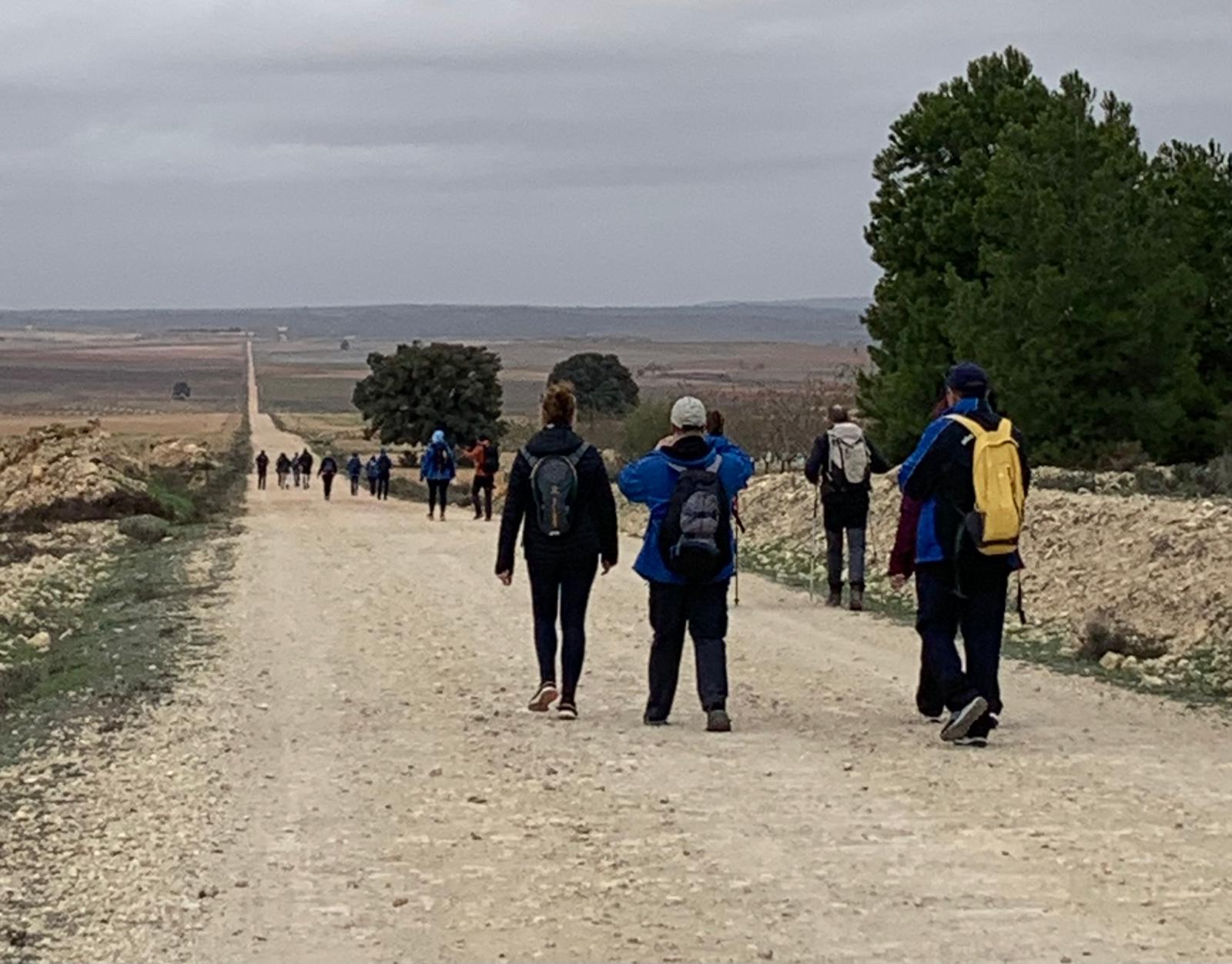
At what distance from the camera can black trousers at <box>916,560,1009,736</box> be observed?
11.1m

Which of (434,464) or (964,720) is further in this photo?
(434,464)

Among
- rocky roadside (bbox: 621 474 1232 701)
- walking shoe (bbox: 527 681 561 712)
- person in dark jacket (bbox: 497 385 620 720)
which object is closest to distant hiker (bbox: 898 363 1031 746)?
person in dark jacket (bbox: 497 385 620 720)

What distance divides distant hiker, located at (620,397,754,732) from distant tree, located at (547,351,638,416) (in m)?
91.8

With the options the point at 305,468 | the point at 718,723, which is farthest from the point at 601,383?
the point at 718,723

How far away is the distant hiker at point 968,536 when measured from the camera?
35.7 feet

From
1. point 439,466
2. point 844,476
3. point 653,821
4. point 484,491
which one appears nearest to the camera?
point 653,821

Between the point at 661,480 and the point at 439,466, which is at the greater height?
the point at 661,480

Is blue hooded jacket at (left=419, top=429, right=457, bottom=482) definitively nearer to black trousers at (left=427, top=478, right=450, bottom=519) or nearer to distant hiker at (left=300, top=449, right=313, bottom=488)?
black trousers at (left=427, top=478, right=450, bottom=519)

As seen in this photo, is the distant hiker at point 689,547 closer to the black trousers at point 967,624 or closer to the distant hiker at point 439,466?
the black trousers at point 967,624

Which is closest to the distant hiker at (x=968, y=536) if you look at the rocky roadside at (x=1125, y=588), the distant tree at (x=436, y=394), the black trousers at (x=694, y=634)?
the black trousers at (x=694, y=634)

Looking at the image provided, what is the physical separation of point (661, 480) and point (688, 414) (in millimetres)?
395

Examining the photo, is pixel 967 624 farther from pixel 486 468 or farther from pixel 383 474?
pixel 383 474

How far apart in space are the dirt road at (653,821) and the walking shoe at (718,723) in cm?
9

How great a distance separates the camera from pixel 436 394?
9725 centimetres
